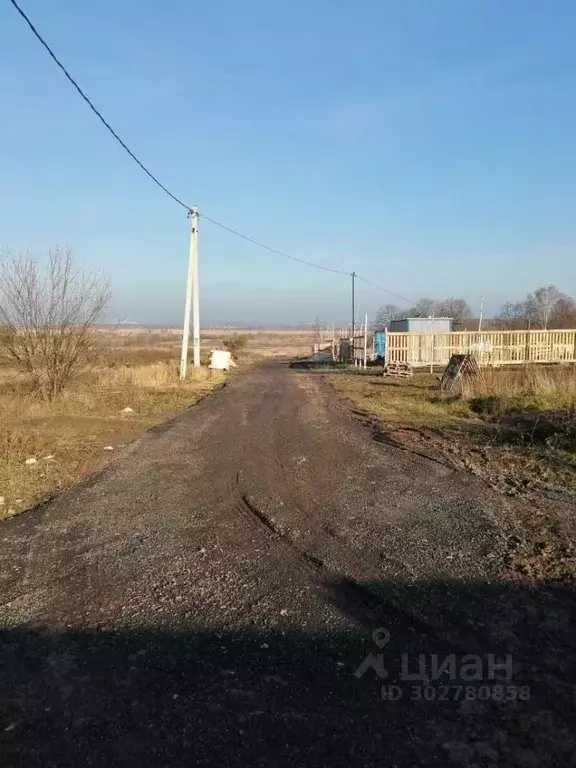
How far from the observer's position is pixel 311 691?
2984 mm

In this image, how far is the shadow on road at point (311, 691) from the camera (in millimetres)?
2566

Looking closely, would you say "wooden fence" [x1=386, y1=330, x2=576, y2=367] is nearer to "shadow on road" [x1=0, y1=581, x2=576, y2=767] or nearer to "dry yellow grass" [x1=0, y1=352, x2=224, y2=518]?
"dry yellow grass" [x1=0, y1=352, x2=224, y2=518]

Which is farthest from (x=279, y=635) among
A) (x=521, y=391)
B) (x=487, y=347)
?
(x=487, y=347)

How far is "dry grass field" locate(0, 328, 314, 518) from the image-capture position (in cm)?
797

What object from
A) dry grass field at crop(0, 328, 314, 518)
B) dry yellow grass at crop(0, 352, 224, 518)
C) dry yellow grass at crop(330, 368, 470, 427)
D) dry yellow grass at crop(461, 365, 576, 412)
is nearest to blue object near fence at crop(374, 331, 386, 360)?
dry yellow grass at crop(330, 368, 470, 427)

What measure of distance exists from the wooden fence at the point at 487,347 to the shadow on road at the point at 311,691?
26.7 m

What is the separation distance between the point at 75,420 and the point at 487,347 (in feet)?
73.3

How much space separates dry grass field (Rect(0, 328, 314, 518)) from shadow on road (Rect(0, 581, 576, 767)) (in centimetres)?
380

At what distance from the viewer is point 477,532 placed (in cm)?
541

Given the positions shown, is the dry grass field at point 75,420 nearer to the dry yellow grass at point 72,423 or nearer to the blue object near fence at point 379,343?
the dry yellow grass at point 72,423

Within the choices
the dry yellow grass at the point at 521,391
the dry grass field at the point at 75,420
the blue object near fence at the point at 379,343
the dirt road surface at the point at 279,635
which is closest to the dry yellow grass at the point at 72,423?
the dry grass field at the point at 75,420

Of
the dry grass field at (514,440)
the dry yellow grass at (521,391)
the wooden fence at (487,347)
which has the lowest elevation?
the dry grass field at (514,440)

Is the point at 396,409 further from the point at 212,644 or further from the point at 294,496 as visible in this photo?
the point at 212,644

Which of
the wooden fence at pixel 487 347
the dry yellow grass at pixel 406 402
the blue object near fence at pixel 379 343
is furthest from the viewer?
the blue object near fence at pixel 379 343
